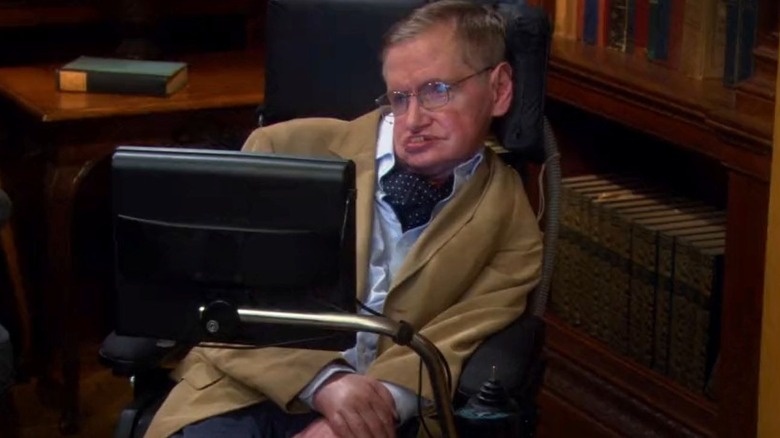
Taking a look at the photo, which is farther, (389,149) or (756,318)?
(756,318)

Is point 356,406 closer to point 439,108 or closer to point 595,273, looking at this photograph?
point 439,108

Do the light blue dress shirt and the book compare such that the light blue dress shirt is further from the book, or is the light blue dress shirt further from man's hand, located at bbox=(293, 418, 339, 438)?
the book

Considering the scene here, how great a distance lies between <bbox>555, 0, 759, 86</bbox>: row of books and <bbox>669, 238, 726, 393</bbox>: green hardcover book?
33 centimetres

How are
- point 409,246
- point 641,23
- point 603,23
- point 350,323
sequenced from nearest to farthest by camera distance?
point 350,323 → point 409,246 → point 641,23 → point 603,23

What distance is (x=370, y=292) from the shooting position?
7.18 ft

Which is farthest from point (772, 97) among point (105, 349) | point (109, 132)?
point (109, 132)

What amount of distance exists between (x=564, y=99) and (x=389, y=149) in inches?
31.6

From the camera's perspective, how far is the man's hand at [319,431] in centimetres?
201

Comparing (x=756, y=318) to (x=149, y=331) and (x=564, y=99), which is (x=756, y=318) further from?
(x=149, y=331)

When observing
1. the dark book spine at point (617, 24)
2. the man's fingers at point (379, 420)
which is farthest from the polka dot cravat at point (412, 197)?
the dark book spine at point (617, 24)

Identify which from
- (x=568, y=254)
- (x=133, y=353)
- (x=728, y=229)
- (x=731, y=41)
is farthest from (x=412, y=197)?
(x=568, y=254)

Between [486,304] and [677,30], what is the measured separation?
895 millimetres

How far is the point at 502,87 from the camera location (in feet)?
7.32

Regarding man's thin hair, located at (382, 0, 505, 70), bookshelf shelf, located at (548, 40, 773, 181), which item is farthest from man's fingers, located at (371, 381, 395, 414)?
bookshelf shelf, located at (548, 40, 773, 181)
